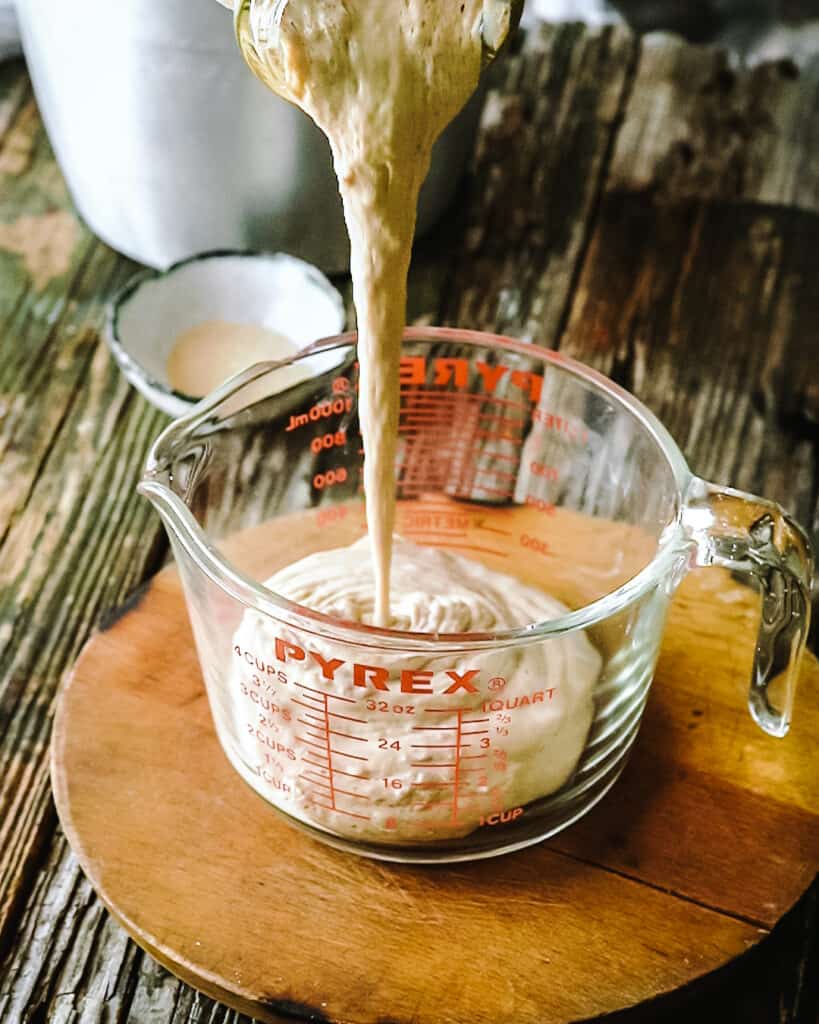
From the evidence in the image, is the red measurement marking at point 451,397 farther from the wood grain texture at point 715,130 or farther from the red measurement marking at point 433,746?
the wood grain texture at point 715,130

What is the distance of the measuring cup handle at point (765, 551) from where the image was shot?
662 millimetres

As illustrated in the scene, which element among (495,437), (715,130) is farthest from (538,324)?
(715,130)

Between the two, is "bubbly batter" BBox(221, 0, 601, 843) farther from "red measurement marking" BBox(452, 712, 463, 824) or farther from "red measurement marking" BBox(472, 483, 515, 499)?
"red measurement marking" BBox(472, 483, 515, 499)

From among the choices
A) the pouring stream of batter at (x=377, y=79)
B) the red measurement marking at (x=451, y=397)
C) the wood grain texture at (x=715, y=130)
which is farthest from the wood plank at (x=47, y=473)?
the wood grain texture at (x=715, y=130)

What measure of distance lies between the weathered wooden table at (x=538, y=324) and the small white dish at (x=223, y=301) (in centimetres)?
6

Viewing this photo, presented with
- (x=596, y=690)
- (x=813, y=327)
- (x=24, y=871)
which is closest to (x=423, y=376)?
(x=596, y=690)

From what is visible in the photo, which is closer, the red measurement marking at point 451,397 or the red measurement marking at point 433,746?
the red measurement marking at point 433,746

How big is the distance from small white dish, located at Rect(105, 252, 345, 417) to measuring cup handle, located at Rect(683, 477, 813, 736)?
0.52 meters

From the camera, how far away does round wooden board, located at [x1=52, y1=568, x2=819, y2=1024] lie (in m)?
0.66

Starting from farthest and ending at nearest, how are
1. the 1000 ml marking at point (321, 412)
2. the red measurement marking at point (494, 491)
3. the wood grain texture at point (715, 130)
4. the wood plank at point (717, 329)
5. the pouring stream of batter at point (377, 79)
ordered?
the wood grain texture at point (715, 130), the wood plank at point (717, 329), the red measurement marking at point (494, 491), the 1000 ml marking at point (321, 412), the pouring stream of batter at point (377, 79)

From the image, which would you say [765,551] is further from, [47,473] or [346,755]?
[47,473]

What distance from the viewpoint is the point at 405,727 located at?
680 mm

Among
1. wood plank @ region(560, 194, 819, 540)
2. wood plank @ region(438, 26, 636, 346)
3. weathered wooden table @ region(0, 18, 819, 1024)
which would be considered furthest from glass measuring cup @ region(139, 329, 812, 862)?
wood plank @ region(438, 26, 636, 346)

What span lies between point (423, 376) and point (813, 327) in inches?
21.4
